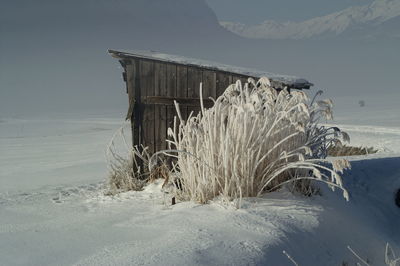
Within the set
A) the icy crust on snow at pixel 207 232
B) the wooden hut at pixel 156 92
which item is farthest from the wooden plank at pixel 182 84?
the icy crust on snow at pixel 207 232

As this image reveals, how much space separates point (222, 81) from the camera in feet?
22.5

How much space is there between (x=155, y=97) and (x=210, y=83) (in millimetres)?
1038

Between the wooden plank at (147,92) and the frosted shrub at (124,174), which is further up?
the wooden plank at (147,92)

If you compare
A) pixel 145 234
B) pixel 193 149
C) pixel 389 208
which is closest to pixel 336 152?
pixel 389 208

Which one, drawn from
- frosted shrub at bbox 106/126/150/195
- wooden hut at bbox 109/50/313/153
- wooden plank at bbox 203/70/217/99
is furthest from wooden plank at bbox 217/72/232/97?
frosted shrub at bbox 106/126/150/195

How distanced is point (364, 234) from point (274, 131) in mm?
1225

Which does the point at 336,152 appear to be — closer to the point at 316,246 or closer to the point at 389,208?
the point at 389,208

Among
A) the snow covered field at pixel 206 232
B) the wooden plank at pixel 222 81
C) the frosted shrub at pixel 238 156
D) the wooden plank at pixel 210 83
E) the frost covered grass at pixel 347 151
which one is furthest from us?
the frost covered grass at pixel 347 151

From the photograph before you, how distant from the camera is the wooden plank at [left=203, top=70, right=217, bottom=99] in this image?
6.93m

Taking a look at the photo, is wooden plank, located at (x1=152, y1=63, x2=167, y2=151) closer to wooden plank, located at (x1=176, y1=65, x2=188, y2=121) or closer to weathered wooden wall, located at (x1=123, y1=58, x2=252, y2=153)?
weathered wooden wall, located at (x1=123, y1=58, x2=252, y2=153)

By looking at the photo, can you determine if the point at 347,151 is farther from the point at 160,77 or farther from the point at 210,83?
the point at 160,77

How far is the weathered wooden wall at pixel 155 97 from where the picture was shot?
23.5ft

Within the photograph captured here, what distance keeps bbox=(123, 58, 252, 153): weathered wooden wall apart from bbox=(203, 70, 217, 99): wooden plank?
256mm

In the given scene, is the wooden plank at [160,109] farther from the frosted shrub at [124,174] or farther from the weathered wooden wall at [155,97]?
the frosted shrub at [124,174]
